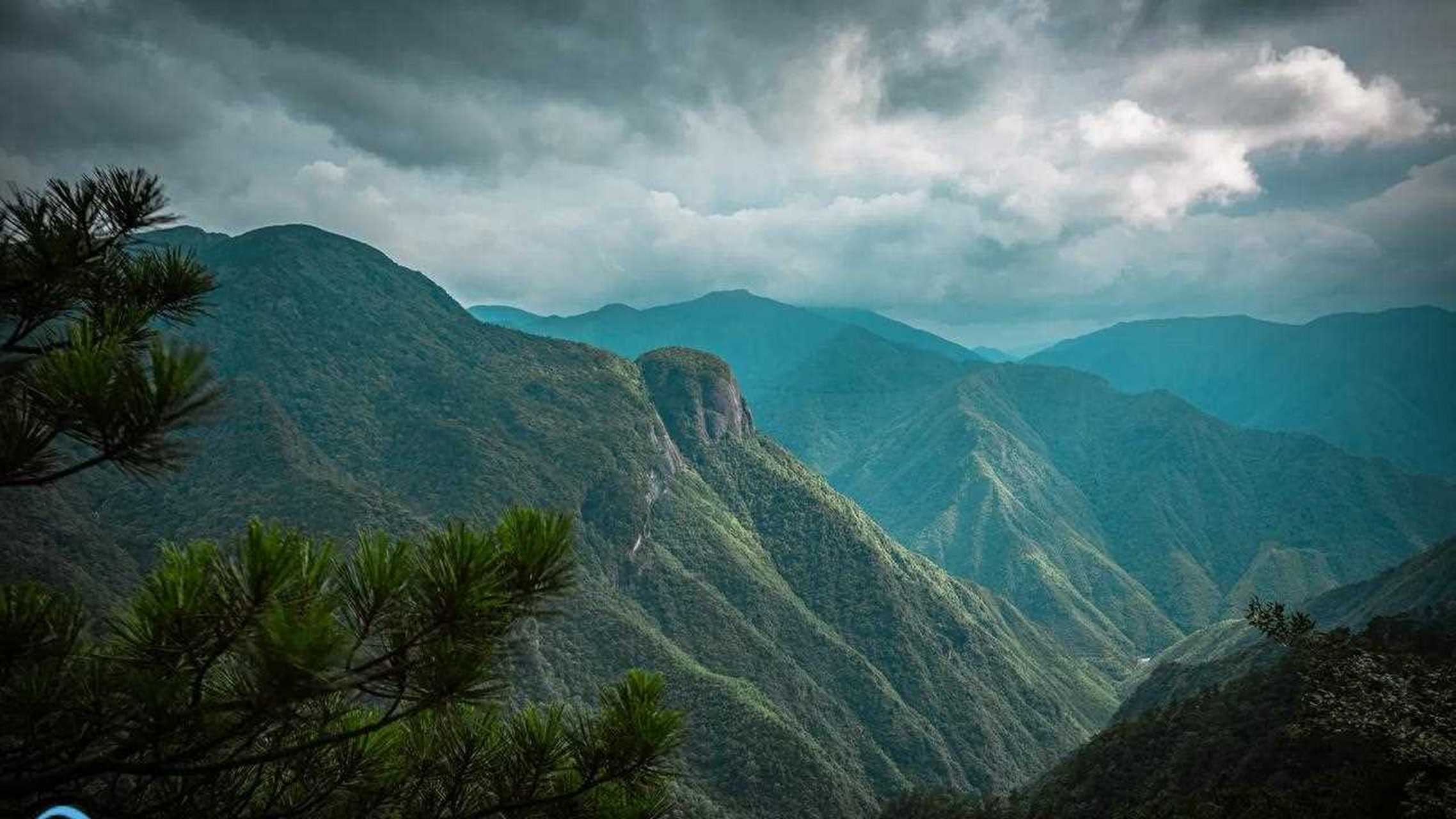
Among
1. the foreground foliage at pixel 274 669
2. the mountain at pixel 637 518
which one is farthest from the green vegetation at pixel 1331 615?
the foreground foliage at pixel 274 669

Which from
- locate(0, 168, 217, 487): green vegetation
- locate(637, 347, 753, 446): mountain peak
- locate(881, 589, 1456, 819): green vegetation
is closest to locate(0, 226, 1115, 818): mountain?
locate(637, 347, 753, 446): mountain peak

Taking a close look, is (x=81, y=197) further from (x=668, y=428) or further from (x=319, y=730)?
(x=668, y=428)

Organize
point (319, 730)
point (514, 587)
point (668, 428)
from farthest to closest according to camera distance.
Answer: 1. point (668, 428)
2. point (319, 730)
3. point (514, 587)

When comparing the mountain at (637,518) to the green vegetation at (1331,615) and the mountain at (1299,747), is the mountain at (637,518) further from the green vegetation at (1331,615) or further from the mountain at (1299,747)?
the mountain at (1299,747)

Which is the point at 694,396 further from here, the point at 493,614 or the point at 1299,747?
the point at 493,614

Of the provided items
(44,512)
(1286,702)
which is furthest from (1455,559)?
(44,512)

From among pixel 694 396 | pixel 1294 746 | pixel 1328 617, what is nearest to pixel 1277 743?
pixel 1294 746
